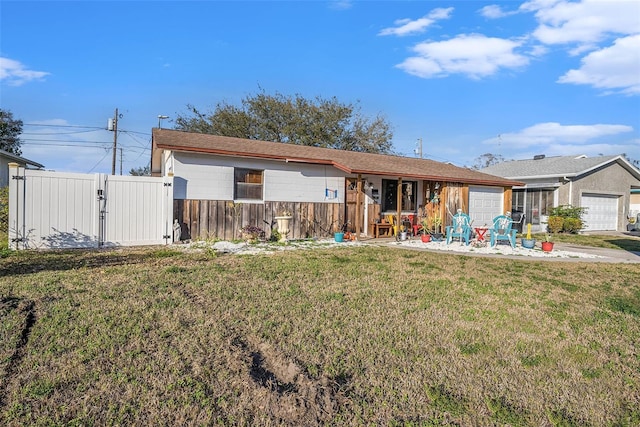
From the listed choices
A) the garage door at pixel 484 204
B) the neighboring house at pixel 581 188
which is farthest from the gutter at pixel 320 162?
the neighboring house at pixel 581 188

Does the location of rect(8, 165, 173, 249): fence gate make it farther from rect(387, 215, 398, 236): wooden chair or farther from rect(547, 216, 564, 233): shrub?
rect(547, 216, 564, 233): shrub

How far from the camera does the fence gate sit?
8.91m

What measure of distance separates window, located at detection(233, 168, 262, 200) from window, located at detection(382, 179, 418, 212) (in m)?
4.79

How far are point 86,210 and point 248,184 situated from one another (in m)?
4.25

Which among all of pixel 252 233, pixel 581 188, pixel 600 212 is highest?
pixel 581 188

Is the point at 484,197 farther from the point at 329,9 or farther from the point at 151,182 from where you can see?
the point at 151,182

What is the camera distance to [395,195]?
14.7 m

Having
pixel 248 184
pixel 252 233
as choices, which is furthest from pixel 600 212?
pixel 252 233

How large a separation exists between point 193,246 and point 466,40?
1132 centimetres

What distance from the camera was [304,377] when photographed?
303cm

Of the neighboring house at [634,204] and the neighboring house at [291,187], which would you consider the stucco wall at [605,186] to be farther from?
the neighboring house at [291,187]

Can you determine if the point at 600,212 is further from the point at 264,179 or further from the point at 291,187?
the point at 264,179

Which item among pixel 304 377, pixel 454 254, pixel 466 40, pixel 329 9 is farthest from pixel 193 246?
pixel 466 40

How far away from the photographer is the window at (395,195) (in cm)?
1443
